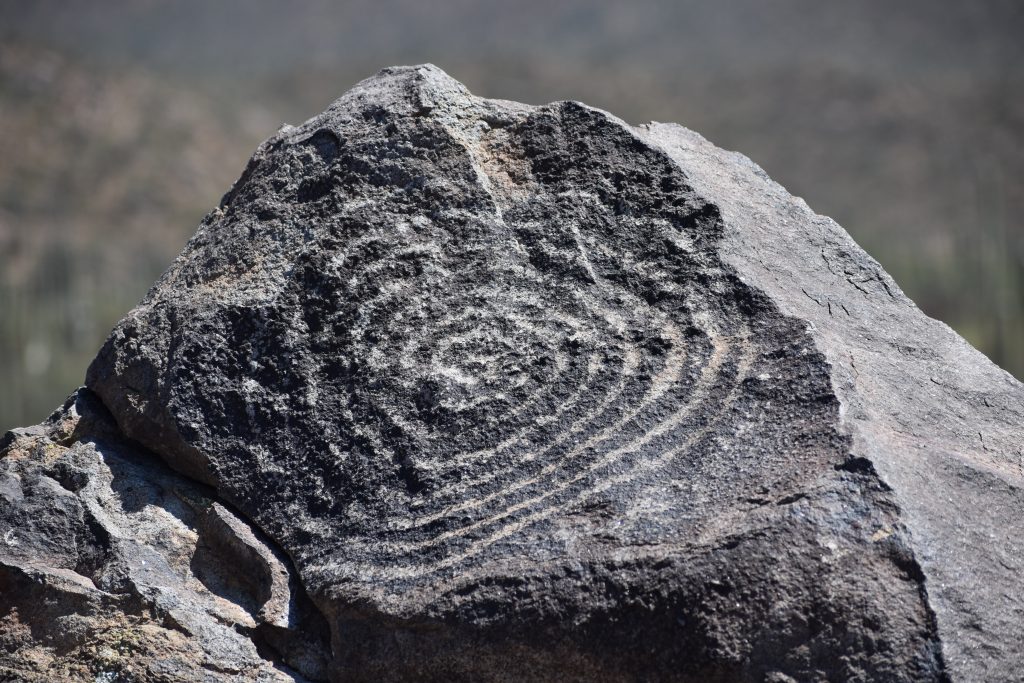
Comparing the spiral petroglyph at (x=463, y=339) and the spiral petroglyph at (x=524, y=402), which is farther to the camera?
the spiral petroglyph at (x=463, y=339)

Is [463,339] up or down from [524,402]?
up

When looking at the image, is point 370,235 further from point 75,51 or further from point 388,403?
point 75,51

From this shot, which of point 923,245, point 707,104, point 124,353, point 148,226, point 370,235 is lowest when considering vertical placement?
point 124,353

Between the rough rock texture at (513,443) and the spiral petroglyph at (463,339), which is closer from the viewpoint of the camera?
the rough rock texture at (513,443)

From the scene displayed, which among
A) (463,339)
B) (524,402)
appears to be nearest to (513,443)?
(524,402)

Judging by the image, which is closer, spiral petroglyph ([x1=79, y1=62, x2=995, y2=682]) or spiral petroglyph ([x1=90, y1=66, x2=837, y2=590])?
spiral petroglyph ([x1=79, y1=62, x2=995, y2=682])

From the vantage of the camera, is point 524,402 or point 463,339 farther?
point 463,339

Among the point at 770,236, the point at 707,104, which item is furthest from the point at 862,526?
the point at 707,104

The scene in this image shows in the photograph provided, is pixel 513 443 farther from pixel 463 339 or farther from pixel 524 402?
pixel 463 339
